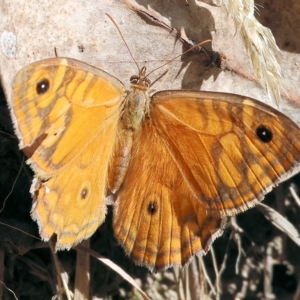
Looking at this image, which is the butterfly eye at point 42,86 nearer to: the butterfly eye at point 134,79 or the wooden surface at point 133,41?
the wooden surface at point 133,41

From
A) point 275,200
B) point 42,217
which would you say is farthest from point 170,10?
point 275,200

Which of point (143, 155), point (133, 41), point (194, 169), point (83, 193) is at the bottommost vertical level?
point (83, 193)

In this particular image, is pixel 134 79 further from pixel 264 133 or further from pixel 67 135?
pixel 264 133

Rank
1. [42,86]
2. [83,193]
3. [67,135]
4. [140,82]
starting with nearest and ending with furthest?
[42,86] → [67,135] → [83,193] → [140,82]

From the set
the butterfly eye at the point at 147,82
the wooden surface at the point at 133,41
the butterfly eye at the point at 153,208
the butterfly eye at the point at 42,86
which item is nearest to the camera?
the butterfly eye at the point at 42,86

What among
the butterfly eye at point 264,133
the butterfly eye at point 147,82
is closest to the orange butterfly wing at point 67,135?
the butterfly eye at point 147,82

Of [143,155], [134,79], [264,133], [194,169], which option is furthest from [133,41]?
[264,133]

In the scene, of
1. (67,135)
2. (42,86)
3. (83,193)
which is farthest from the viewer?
(83,193)

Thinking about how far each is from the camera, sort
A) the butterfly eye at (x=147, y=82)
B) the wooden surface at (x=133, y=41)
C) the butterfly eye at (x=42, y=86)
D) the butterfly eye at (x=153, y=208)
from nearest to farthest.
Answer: the butterfly eye at (x=42, y=86)
the wooden surface at (x=133, y=41)
the butterfly eye at (x=153, y=208)
the butterfly eye at (x=147, y=82)
